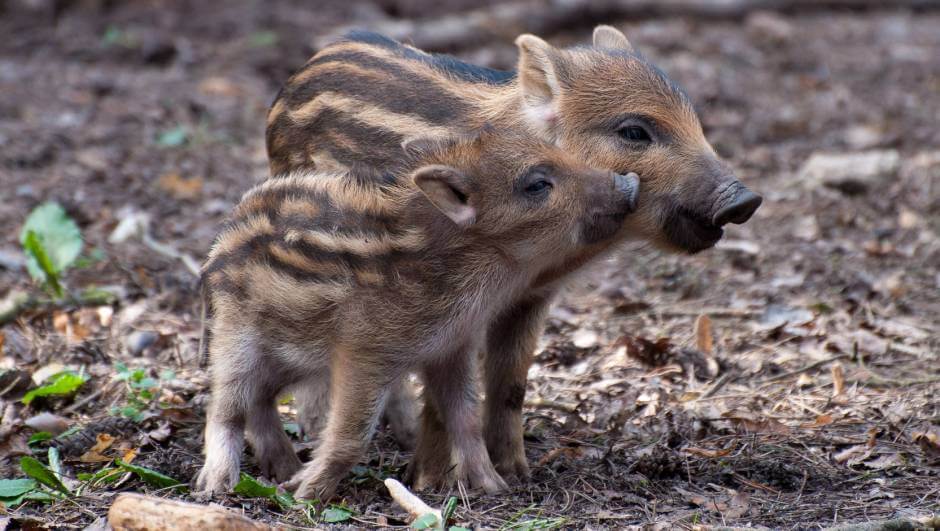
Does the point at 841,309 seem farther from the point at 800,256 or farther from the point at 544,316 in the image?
the point at 544,316

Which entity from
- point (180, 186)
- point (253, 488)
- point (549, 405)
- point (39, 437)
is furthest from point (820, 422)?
point (180, 186)

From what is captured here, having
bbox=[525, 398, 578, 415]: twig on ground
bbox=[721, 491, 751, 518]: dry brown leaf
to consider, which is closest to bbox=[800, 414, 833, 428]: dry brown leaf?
bbox=[721, 491, 751, 518]: dry brown leaf

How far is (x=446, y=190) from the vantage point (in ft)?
14.0

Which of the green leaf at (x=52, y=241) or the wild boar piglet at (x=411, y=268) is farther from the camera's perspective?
the green leaf at (x=52, y=241)

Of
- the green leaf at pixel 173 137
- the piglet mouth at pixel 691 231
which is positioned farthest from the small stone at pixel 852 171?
the green leaf at pixel 173 137

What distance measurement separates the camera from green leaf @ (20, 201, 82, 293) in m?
6.25

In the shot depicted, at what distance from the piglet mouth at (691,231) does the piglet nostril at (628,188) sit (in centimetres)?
27

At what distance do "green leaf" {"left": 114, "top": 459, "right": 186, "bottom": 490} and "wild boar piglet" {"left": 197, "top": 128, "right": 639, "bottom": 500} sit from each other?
126mm

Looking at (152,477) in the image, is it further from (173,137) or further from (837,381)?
(173,137)

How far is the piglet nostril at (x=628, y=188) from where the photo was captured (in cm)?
428

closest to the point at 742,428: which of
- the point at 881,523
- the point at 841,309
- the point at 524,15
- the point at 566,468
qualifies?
the point at 566,468

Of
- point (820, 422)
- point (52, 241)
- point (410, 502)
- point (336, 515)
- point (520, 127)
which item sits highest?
point (520, 127)

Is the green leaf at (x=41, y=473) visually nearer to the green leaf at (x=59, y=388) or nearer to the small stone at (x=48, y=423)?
the small stone at (x=48, y=423)

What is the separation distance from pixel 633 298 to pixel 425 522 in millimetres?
3277
